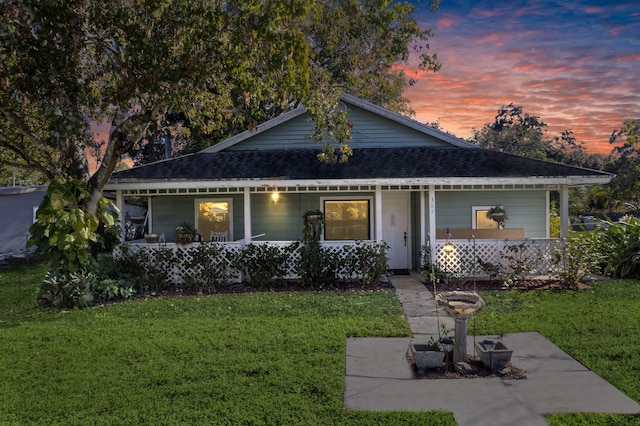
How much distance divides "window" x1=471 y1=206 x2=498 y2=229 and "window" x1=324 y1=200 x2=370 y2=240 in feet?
10.6

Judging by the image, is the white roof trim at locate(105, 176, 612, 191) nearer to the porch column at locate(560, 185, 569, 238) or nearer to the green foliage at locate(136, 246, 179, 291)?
the porch column at locate(560, 185, 569, 238)

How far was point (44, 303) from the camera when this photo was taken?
974 cm

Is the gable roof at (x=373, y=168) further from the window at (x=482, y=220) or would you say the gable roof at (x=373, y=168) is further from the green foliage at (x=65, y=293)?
the green foliage at (x=65, y=293)

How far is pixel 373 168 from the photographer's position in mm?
12578

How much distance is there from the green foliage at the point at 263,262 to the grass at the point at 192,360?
3.97 ft

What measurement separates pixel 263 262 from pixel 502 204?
733 cm

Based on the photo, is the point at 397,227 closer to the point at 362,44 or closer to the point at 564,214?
the point at 564,214

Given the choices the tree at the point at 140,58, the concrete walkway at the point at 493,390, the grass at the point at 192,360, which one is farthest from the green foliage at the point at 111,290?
the concrete walkway at the point at 493,390

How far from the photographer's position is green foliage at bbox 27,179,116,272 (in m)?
→ 9.66

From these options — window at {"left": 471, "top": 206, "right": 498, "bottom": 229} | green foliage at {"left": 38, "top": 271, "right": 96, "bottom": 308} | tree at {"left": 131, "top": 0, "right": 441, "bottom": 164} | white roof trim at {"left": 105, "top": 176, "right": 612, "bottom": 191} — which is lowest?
green foliage at {"left": 38, "top": 271, "right": 96, "bottom": 308}

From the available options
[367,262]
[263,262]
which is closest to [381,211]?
[367,262]

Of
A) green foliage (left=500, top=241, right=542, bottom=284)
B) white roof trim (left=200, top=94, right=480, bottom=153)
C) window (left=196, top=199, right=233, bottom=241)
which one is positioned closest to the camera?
green foliage (left=500, top=241, right=542, bottom=284)

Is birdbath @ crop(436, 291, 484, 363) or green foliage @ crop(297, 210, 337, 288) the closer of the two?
birdbath @ crop(436, 291, 484, 363)

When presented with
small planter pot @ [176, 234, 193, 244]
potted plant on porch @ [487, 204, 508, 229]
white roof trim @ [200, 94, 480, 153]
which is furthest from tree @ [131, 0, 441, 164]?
potted plant on porch @ [487, 204, 508, 229]
